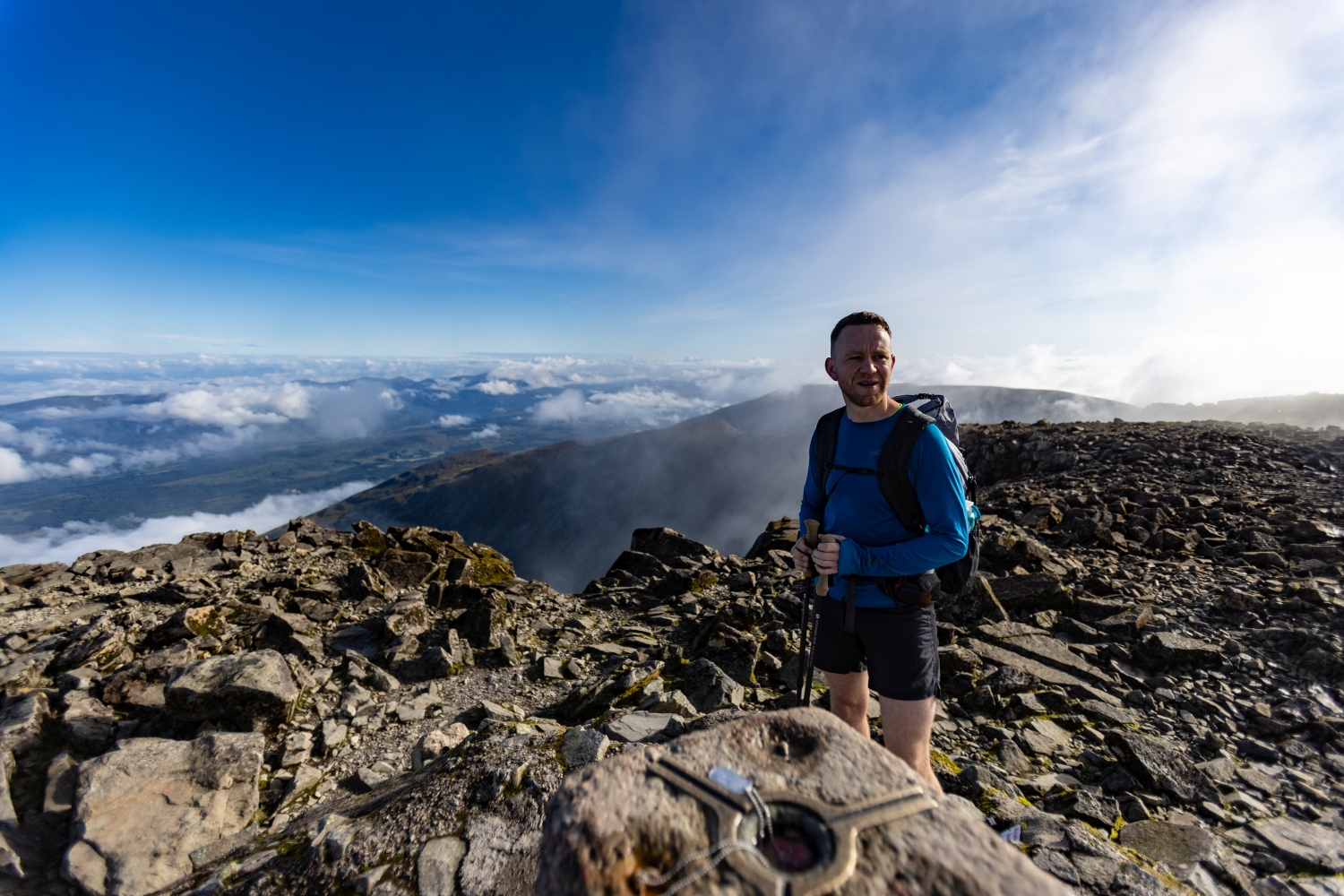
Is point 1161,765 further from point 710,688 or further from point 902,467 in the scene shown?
point 710,688

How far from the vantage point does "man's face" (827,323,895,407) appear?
3918 mm

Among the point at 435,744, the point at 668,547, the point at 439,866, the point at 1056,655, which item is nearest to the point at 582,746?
the point at 439,866

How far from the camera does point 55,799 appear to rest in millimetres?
4785

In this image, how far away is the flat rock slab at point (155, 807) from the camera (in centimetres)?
412

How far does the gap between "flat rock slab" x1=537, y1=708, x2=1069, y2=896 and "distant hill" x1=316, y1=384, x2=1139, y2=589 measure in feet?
226

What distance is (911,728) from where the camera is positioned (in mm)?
3980

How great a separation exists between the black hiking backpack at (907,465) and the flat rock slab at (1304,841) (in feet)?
11.4

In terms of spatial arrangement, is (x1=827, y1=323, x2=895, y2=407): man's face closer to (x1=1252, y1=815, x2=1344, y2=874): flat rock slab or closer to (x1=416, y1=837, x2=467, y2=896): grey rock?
(x1=416, y1=837, x2=467, y2=896): grey rock

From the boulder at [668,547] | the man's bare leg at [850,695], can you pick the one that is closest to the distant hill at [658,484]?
the boulder at [668,547]

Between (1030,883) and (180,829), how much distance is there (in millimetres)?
6551

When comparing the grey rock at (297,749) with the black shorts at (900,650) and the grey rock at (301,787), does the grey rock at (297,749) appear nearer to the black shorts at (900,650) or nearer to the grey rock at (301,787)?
the grey rock at (301,787)

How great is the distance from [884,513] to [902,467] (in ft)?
1.35

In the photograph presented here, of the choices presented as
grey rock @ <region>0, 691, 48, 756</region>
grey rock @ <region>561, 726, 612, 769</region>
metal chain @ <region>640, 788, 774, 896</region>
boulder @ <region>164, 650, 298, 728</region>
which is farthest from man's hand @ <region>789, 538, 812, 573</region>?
grey rock @ <region>0, 691, 48, 756</region>

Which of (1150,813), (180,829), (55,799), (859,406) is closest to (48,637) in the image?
(55,799)
